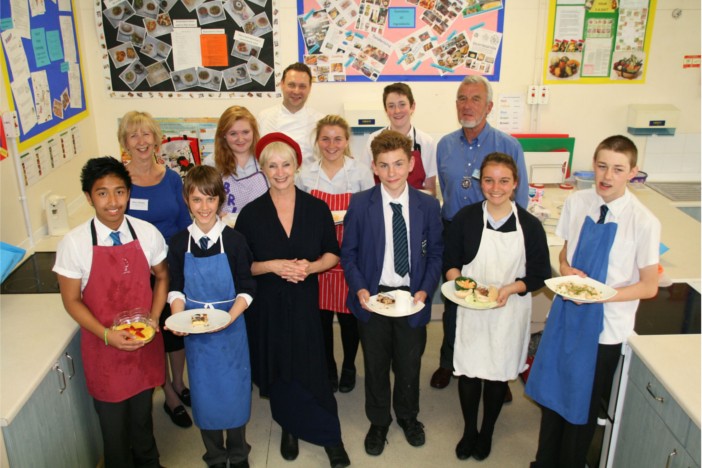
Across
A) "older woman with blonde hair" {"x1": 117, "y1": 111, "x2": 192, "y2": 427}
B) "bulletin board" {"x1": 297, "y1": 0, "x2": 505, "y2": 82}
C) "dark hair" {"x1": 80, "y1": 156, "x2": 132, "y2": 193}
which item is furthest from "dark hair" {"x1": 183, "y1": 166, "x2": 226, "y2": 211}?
"bulletin board" {"x1": 297, "y1": 0, "x2": 505, "y2": 82}

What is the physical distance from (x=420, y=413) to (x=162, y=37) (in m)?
3.04

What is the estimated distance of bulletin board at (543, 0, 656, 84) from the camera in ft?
13.9

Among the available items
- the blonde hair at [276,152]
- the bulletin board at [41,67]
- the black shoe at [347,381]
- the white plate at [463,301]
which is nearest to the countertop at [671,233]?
the white plate at [463,301]

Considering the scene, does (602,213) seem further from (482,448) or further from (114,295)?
(114,295)

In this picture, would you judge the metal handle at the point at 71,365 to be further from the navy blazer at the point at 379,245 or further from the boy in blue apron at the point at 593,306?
the boy in blue apron at the point at 593,306

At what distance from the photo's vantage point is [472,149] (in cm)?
318

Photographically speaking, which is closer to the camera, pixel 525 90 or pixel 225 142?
pixel 225 142

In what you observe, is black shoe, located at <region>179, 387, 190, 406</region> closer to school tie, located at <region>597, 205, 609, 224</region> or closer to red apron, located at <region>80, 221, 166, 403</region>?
red apron, located at <region>80, 221, 166, 403</region>

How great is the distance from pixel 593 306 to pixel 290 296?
4.14 ft

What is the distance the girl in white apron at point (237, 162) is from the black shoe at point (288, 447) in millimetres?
1147

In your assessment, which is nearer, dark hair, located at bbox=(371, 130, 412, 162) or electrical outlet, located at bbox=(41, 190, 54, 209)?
dark hair, located at bbox=(371, 130, 412, 162)

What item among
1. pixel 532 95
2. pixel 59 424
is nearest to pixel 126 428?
pixel 59 424

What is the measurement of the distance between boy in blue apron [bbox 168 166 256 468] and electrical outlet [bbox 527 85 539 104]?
271 centimetres

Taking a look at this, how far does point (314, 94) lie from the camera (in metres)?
4.35
